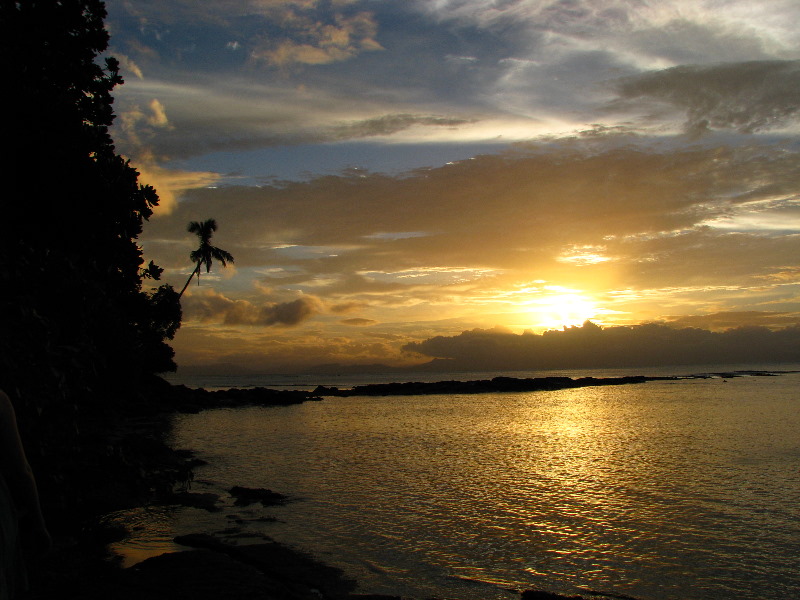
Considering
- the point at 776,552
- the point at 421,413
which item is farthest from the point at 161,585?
the point at 421,413

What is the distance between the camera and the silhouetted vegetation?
12125 mm

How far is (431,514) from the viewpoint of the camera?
1588 centimetres

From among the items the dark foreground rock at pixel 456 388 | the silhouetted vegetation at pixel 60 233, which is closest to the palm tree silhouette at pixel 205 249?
the dark foreground rock at pixel 456 388

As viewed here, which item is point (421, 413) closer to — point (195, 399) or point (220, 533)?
point (195, 399)

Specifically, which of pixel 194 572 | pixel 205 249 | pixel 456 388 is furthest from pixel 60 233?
pixel 456 388

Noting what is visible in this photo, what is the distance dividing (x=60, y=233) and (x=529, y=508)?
14.6m

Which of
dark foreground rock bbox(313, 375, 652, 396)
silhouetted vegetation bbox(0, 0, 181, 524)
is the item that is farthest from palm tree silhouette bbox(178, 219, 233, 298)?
silhouetted vegetation bbox(0, 0, 181, 524)

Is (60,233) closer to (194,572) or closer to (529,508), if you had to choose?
(194,572)

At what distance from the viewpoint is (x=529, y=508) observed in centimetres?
1652

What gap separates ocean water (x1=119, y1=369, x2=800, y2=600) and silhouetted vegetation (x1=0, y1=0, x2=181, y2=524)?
3.39 metres

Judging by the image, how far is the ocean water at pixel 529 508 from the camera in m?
11.3

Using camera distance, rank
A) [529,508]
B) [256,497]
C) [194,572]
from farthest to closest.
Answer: [256,497], [529,508], [194,572]

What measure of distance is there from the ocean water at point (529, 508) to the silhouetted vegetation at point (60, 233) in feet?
11.1

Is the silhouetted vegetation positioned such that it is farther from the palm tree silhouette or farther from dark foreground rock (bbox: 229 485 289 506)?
the palm tree silhouette
